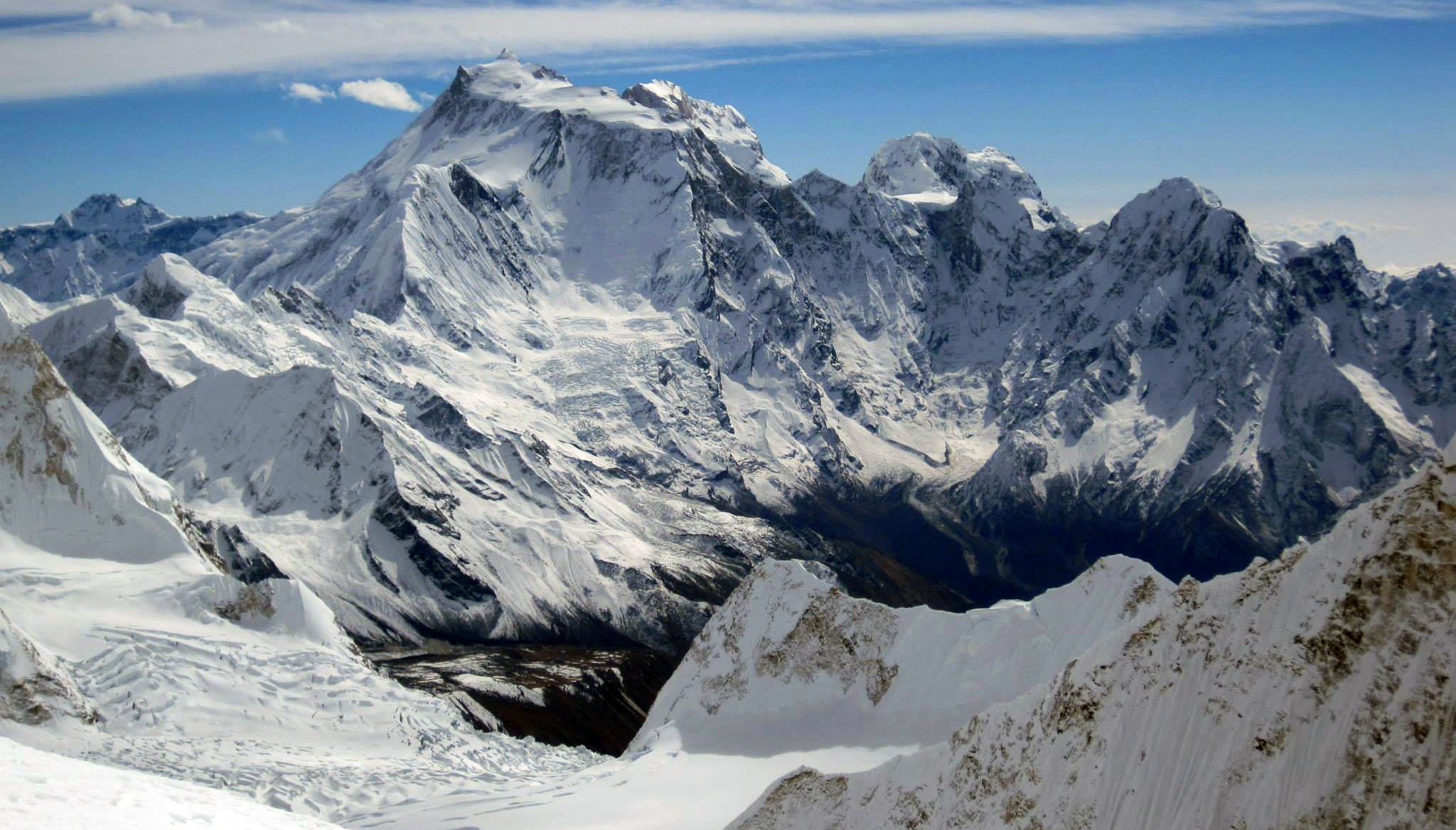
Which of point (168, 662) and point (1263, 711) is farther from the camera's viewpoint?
point (168, 662)

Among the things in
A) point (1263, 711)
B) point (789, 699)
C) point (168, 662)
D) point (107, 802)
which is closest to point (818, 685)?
point (789, 699)

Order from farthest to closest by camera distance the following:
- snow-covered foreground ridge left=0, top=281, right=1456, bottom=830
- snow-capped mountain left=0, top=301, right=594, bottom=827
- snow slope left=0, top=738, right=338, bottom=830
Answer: snow-capped mountain left=0, top=301, right=594, bottom=827 → snow-covered foreground ridge left=0, top=281, right=1456, bottom=830 → snow slope left=0, top=738, right=338, bottom=830

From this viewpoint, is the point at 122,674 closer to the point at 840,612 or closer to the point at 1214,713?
the point at 840,612

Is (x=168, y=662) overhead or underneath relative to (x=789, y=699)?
overhead

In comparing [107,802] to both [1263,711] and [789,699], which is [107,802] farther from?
[789,699]

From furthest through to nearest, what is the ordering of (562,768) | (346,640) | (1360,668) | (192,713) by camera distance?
1. (346,640)
2. (562,768)
3. (192,713)
4. (1360,668)

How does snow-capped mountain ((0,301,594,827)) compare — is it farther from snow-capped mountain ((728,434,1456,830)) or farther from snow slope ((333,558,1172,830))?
snow-capped mountain ((728,434,1456,830))

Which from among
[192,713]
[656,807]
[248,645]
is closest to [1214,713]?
[656,807]

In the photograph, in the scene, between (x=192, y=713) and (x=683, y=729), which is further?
(x=683, y=729)

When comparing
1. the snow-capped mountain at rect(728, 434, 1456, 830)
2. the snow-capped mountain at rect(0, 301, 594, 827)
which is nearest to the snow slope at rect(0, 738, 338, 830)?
the snow-capped mountain at rect(728, 434, 1456, 830)
